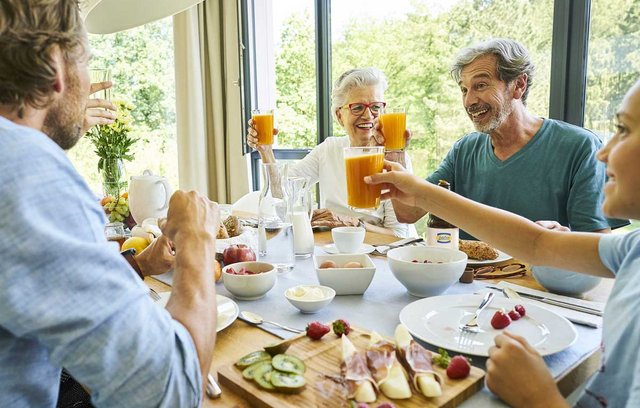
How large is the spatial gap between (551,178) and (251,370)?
1.66 m

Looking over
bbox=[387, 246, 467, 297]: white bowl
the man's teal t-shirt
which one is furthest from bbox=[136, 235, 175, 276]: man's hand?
the man's teal t-shirt

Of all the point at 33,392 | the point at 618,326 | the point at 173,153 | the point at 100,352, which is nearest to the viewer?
the point at 100,352

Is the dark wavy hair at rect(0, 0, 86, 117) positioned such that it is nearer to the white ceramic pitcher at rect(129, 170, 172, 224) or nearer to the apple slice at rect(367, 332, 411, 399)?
the apple slice at rect(367, 332, 411, 399)

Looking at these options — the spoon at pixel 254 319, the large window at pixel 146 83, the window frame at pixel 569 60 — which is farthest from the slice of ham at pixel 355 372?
the large window at pixel 146 83

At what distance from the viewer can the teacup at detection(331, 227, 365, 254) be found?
5.54 feet

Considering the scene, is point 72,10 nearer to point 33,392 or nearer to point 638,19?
point 33,392

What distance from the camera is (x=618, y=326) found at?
89 centimetres

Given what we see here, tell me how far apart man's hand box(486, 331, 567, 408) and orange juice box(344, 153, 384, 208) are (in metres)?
0.76

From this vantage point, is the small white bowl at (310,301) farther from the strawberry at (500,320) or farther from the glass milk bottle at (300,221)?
the glass milk bottle at (300,221)

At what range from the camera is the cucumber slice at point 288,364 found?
0.88 meters

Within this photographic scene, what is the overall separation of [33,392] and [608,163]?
3.28 feet

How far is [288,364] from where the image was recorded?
2.97 feet

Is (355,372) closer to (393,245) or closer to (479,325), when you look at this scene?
(479,325)

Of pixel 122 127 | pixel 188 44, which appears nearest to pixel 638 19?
pixel 122 127
